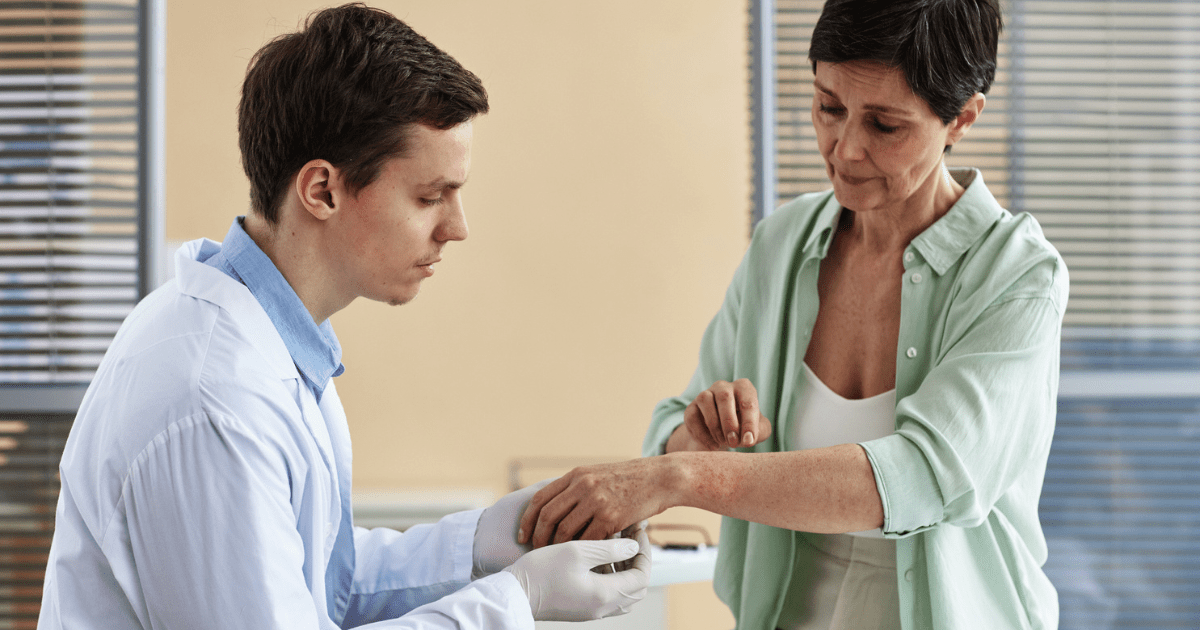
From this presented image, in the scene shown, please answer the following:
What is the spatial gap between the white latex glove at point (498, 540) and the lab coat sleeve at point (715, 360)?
0.76 ft

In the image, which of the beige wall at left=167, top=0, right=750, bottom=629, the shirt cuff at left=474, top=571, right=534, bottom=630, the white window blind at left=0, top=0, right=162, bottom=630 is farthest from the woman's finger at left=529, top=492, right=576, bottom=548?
the beige wall at left=167, top=0, right=750, bottom=629

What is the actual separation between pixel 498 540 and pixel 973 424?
2.11 feet

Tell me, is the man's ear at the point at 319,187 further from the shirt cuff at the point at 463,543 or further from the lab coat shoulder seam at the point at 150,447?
the shirt cuff at the point at 463,543

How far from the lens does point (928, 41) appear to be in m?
1.07

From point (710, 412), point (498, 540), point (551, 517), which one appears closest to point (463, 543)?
point (498, 540)

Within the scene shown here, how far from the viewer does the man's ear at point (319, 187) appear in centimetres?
93

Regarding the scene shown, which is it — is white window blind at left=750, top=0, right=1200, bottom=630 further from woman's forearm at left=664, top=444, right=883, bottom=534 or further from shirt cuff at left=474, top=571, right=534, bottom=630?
shirt cuff at left=474, top=571, right=534, bottom=630

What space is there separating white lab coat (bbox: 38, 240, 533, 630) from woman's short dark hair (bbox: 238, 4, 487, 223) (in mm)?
157

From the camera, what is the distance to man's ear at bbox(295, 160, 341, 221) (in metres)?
0.93

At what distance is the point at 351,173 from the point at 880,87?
670mm

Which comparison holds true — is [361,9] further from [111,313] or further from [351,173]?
[111,313]

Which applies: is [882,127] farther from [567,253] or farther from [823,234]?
[567,253]

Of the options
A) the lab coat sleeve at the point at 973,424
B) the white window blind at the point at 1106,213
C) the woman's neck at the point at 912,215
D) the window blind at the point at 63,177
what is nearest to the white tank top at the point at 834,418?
the lab coat sleeve at the point at 973,424

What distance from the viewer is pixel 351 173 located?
0.93m
